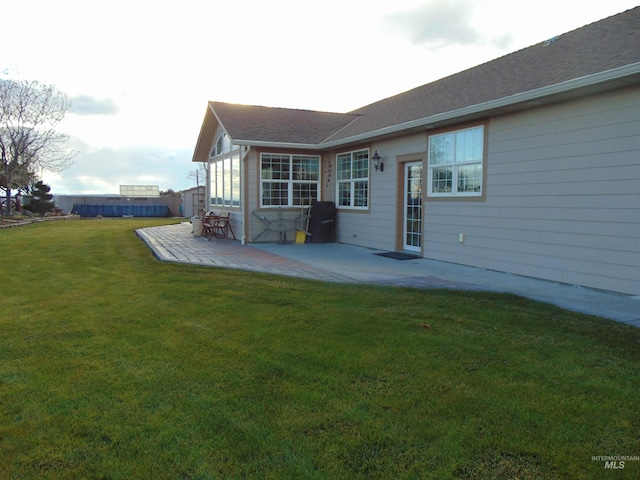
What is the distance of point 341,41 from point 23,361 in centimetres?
1102

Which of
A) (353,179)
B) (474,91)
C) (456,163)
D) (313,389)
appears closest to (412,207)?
(456,163)

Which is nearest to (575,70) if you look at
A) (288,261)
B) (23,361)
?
(288,261)

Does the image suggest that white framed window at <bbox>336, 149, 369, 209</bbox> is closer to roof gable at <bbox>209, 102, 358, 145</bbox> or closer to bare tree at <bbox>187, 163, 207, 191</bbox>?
roof gable at <bbox>209, 102, 358, 145</bbox>

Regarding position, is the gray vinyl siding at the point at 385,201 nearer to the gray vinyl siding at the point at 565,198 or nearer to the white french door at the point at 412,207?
the white french door at the point at 412,207

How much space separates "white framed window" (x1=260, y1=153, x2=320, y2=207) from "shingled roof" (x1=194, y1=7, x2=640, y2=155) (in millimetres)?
608

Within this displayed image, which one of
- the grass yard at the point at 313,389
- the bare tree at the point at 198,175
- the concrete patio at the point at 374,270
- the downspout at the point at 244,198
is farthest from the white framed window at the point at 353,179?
the bare tree at the point at 198,175

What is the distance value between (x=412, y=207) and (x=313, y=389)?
738cm

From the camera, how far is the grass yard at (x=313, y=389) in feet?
7.39

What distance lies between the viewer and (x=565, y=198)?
21.5 ft

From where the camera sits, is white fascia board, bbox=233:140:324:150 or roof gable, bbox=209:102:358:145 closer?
white fascia board, bbox=233:140:324:150

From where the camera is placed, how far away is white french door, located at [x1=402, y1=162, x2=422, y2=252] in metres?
9.67

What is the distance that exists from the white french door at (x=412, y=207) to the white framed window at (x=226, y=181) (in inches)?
196

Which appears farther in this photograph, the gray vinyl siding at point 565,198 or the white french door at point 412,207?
the white french door at point 412,207

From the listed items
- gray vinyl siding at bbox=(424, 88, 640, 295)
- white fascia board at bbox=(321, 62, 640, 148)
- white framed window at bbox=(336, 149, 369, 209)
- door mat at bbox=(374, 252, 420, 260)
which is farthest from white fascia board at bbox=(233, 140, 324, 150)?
gray vinyl siding at bbox=(424, 88, 640, 295)
